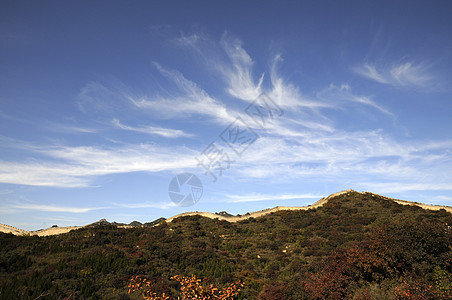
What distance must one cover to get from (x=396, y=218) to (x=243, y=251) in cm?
2490

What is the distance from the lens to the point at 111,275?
26266mm

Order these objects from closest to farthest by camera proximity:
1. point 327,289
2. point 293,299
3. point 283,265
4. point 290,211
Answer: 1. point 327,289
2. point 293,299
3. point 283,265
4. point 290,211

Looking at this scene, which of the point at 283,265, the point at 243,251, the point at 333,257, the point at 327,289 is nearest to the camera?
the point at 327,289

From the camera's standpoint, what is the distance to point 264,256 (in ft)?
115

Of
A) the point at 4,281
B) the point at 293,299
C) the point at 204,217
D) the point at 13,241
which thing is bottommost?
the point at 293,299

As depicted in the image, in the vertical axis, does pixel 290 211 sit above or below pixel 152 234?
above

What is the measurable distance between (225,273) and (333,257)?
1221 cm

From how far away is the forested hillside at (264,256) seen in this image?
787 inches

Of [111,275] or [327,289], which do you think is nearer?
[327,289]

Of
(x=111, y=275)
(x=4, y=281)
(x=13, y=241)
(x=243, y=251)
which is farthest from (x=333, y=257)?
(x=13, y=241)

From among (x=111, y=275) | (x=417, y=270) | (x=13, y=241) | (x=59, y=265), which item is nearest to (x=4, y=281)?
(x=59, y=265)

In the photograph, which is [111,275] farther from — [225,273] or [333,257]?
[333,257]

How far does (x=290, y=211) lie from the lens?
54.8 metres

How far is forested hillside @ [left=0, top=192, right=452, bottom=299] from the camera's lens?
20000mm
